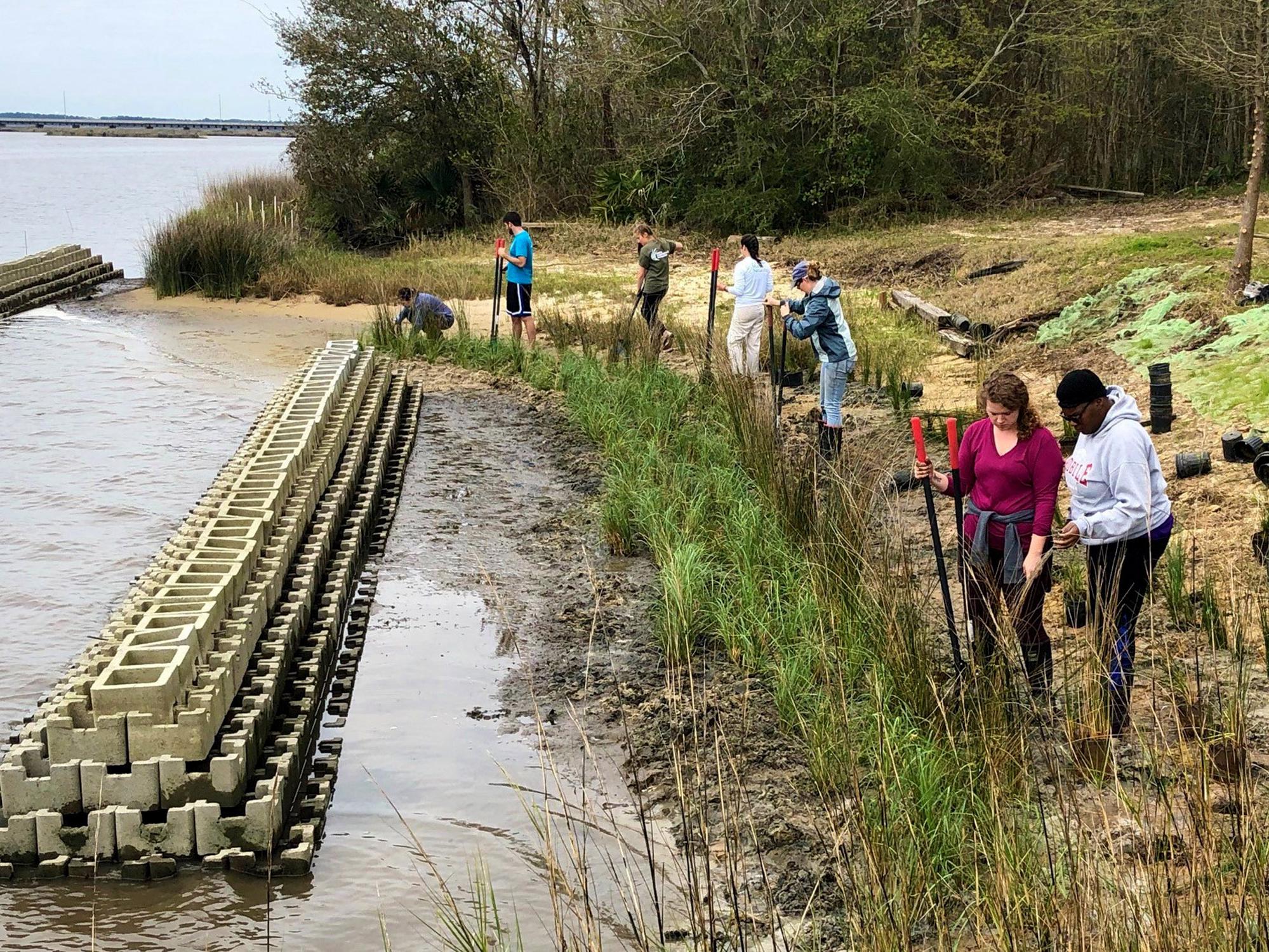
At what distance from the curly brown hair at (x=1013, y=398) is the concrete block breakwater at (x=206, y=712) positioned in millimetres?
3263

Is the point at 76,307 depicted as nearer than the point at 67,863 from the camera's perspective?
No

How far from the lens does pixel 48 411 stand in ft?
52.4

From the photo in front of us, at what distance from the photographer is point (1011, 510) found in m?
5.88

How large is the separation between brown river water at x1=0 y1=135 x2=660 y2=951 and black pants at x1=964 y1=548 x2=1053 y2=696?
169cm

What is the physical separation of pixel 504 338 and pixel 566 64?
554 inches

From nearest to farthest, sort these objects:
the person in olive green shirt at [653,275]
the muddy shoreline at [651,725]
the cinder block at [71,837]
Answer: the muddy shoreline at [651,725] < the cinder block at [71,837] < the person in olive green shirt at [653,275]

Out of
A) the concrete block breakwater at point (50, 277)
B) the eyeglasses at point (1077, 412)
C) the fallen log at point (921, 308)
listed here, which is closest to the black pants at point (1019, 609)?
the eyeglasses at point (1077, 412)

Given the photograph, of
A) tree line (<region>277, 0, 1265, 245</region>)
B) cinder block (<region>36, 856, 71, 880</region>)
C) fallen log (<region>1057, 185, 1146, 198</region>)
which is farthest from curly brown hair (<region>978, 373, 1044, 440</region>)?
fallen log (<region>1057, 185, 1146, 198</region>)

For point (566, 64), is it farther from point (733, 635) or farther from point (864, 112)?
point (733, 635)

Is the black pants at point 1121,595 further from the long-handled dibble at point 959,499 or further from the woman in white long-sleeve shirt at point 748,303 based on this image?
the woman in white long-sleeve shirt at point 748,303

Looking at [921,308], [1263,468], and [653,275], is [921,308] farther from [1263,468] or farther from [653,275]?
[1263,468]

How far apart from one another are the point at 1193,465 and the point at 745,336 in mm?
4428

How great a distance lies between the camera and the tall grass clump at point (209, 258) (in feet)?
74.9

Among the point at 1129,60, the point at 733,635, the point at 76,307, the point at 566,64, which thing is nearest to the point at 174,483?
the point at 733,635
